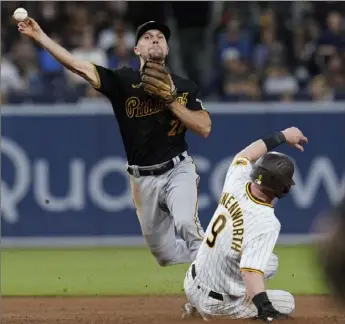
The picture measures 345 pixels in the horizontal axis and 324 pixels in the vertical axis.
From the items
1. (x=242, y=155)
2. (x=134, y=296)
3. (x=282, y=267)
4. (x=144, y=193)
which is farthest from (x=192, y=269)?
(x=282, y=267)

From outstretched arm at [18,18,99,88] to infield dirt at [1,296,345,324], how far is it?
1710 millimetres

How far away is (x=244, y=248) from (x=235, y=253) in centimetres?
15

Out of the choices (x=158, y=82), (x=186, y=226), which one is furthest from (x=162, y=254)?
(x=158, y=82)

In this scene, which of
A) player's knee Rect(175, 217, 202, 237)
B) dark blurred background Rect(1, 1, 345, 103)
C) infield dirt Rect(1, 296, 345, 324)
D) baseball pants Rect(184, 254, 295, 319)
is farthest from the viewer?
dark blurred background Rect(1, 1, 345, 103)

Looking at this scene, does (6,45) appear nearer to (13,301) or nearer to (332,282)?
(13,301)

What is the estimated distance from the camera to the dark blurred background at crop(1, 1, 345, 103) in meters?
13.4

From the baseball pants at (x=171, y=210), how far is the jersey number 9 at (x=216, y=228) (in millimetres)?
1160

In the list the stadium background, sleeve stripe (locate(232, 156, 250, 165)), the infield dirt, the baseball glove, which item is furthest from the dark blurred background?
sleeve stripe (locate(232, 156, 250, 165))

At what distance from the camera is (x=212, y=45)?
48.5ft

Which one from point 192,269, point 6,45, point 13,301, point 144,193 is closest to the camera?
point 192,269

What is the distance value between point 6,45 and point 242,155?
8.85m

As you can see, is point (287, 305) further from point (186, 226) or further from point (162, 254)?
point (162, 254)

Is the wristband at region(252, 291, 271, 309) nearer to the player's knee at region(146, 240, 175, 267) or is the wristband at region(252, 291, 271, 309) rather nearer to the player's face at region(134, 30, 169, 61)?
the player's knee at region(146, 240, 175, 267)

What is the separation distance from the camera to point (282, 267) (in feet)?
33.3
